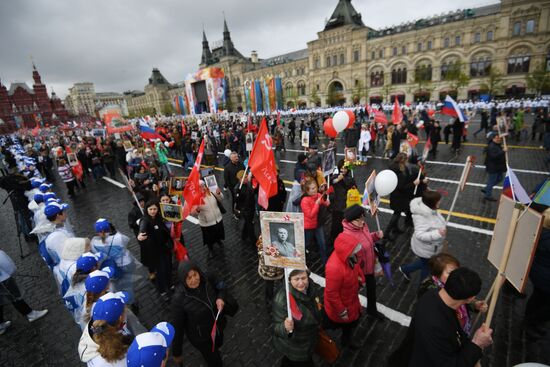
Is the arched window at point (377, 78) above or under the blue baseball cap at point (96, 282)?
above

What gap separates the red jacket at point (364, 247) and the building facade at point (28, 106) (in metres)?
84.1

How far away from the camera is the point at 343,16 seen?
53812 millimetres

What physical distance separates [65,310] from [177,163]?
1272cm

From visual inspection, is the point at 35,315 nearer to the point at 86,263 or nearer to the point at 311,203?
the point at 86,263

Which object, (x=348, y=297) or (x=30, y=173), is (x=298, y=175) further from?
(x=30, y=173)

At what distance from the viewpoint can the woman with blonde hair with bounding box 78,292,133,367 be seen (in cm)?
204

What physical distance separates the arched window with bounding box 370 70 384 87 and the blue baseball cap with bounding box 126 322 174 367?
184ft

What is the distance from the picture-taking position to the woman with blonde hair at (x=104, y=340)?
2.04 metres

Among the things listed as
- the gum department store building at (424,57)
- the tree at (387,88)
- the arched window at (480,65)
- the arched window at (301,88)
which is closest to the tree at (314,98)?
the gum department store building at (424,57)

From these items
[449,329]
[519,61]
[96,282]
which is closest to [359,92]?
[519,61]

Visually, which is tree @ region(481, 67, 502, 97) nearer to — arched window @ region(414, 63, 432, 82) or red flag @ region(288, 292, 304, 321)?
arched window @ region(414, 63, 432, 82)

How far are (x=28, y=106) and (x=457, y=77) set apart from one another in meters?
99.4

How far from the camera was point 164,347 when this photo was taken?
5.91ft

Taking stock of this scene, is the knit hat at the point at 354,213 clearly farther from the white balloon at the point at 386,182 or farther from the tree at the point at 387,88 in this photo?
the tree at the point at 387,88
